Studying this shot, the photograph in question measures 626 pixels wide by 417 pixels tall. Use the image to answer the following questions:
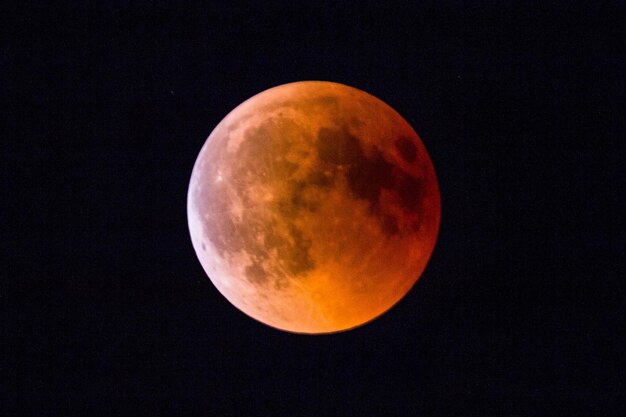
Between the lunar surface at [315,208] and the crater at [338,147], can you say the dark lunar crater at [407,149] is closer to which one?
the lunar surface at [315,208]

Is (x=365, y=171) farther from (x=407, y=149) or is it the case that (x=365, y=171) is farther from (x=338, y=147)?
(x=407, y=149)

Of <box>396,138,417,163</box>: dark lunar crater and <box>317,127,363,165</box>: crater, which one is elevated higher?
<box>396,138,417,163</box>: dark lunar crater

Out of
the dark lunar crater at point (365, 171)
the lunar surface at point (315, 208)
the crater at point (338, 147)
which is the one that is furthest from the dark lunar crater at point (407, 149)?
the crater at point (338, 147)

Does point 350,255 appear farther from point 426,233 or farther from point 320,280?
point 426,233

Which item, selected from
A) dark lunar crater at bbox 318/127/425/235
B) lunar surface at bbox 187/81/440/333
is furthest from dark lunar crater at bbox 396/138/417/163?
dark lunar crater at bbox 318/127/425/235

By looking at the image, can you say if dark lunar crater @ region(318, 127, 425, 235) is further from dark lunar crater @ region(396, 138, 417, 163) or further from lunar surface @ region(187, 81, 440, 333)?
dark lunar crater @ region(396, 138, 417, 163)

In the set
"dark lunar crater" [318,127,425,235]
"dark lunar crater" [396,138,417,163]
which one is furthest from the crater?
"dark lunar crater" [396,138,417,163]

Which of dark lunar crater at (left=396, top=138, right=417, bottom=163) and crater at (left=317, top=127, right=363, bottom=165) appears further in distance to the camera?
dark lunar crater at (left=396, top=138, right=417, bottom=163)

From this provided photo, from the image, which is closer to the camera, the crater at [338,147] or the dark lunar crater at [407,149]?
the crater at [338,147]

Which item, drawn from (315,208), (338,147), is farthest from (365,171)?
(315,208)

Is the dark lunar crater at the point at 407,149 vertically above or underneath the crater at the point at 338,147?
above
